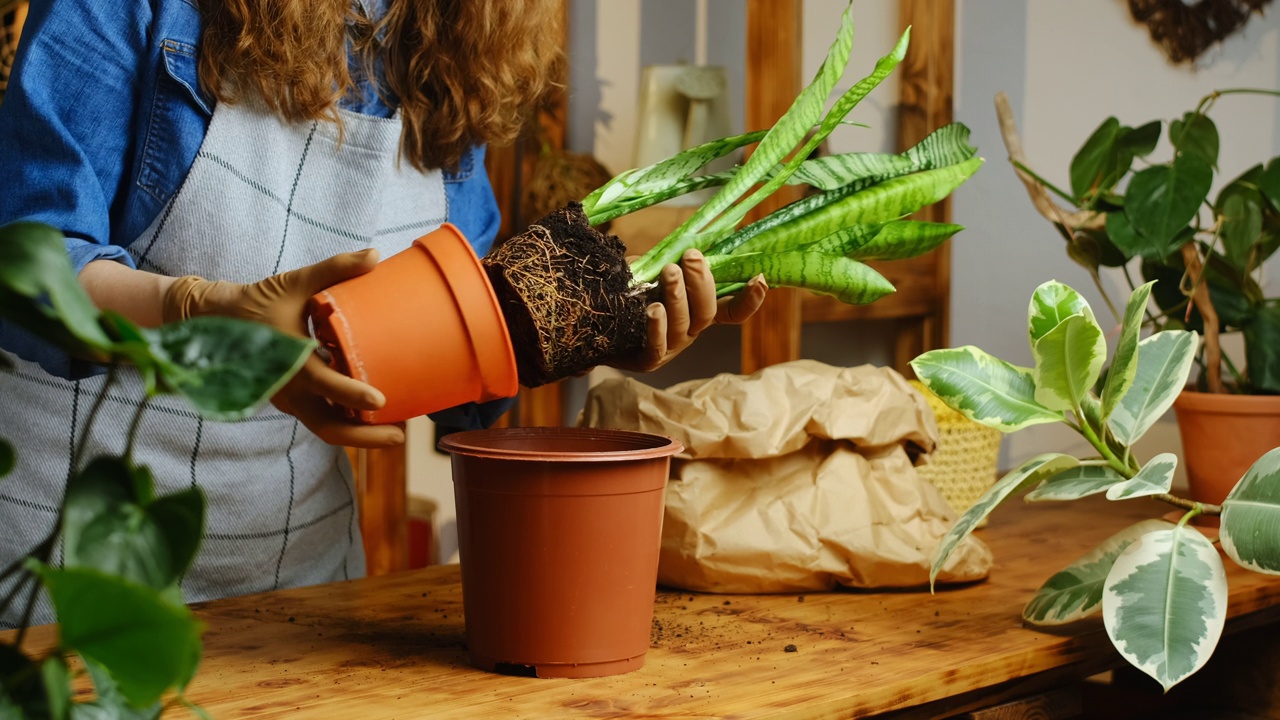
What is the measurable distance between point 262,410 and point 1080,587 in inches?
30.7

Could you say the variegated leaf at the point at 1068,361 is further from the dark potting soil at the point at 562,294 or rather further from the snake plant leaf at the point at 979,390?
the dark potting soil at the point at 562,294

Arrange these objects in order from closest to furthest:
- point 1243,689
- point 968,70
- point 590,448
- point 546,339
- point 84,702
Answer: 1. point 84,702
2. point 546,339
3. point 590,448
4. point 1243,689
5. point 968,70

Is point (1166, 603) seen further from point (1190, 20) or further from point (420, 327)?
point (1190, 20)

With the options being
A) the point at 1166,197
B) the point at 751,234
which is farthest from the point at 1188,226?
the point at 751,234

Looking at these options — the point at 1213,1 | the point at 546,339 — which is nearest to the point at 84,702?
the point at 546,339

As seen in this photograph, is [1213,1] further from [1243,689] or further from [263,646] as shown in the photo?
[263,646]

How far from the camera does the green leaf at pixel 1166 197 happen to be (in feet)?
4.63

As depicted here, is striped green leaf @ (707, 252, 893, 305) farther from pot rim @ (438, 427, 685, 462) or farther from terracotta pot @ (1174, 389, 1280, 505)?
terracotta pot @ (1174, 389, 1280, 505)

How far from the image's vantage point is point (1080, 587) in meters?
0.95

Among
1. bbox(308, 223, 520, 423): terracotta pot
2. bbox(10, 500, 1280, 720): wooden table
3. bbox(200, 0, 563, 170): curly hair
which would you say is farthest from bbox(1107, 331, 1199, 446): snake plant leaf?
bbox(200, 0, 563, 170): curly hair

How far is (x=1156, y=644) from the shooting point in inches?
33.6

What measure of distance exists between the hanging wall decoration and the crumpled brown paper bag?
1.35m

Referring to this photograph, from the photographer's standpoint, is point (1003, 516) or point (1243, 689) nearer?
point (1243, 689)

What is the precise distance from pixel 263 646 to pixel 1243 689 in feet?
3.32
